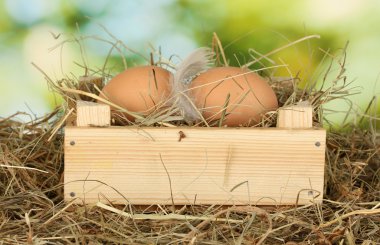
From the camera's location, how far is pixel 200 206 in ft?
5.84

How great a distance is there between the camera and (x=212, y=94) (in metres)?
1.85

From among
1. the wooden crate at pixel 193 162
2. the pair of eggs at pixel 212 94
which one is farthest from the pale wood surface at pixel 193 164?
the pair of eggs at pixel 212 94

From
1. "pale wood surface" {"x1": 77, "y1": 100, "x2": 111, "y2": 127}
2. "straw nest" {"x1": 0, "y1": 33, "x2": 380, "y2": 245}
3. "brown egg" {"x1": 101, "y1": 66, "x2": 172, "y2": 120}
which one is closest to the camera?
"straw nest" {"x1": 0, "y1": 33, "x2": 380, "y2": 245}

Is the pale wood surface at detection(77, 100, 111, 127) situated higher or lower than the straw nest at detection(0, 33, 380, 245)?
higher

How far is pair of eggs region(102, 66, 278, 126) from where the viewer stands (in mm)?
1846

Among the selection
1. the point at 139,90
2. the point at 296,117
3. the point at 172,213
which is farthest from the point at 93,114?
the point at 296,117

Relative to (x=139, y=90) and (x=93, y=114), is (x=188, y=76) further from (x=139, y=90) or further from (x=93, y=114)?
(x=93, y=114)

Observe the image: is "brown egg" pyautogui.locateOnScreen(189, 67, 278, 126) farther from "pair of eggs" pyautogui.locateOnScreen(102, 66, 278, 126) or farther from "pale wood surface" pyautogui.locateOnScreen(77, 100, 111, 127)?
"pale wood surface" pyautogui.locateOnScreen(77, 100, 111, 127)

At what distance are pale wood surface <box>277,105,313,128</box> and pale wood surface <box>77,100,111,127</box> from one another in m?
0.39

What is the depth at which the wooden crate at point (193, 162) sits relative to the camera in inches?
68.8

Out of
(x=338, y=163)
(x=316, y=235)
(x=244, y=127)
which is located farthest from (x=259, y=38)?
(x=316, y=235)

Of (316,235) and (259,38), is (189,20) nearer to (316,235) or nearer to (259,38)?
(259,38)

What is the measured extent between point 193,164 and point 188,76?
0.93 ft

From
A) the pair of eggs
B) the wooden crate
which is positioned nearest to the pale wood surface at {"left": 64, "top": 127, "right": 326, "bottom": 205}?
the wooden crate
